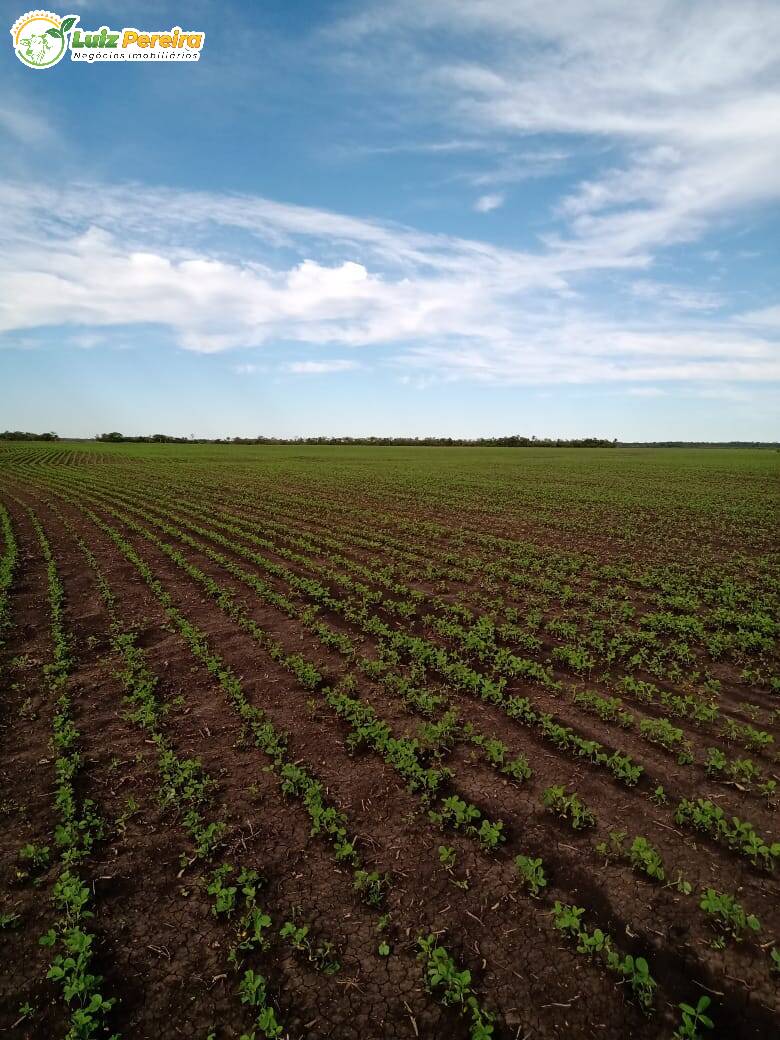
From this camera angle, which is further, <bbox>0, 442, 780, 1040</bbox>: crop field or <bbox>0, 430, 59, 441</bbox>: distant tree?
<bbox>0, 430, 59, 441</bbox>: distant tree

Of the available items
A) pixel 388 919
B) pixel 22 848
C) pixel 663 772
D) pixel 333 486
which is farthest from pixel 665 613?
pixel 333 486

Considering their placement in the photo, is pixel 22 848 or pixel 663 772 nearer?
pixel 22 848

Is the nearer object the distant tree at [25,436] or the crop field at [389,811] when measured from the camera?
the crop field at [389,811]

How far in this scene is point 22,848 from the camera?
5.57 m

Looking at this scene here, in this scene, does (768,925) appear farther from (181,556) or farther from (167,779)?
(181,556)

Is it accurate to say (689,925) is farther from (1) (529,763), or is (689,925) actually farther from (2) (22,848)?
(2) (22,848)

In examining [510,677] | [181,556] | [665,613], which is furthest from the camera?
[181,556]

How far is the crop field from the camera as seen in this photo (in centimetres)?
412

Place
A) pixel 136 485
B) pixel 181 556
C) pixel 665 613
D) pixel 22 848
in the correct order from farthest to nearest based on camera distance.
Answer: pixel 136 485 → pixel 181 556 → pixel 665 613 → pixel 22 848

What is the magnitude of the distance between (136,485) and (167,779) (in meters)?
38.4

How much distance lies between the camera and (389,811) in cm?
606

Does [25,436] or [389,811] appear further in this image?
[25,436]

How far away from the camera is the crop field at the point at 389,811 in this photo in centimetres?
412

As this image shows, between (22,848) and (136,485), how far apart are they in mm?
38926
